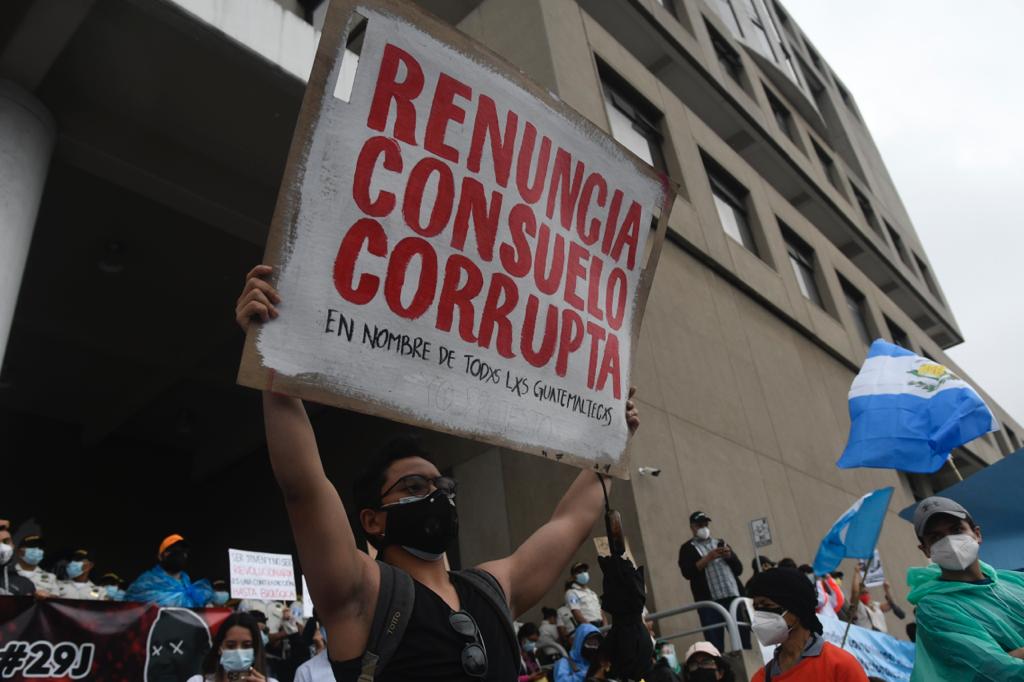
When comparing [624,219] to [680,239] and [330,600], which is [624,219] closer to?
[330,600]

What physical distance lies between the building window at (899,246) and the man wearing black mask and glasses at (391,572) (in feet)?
116

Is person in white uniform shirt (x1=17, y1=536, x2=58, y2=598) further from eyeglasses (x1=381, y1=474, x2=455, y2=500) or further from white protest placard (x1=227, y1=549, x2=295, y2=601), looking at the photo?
eyeglasses (x1=381, y1=474, x2=455, y2=500)

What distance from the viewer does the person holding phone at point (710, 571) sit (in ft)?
25.6

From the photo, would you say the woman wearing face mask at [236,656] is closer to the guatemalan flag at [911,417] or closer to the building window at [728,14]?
the guatemalan flag at [911,417]

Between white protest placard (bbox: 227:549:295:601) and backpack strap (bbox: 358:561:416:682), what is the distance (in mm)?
6777

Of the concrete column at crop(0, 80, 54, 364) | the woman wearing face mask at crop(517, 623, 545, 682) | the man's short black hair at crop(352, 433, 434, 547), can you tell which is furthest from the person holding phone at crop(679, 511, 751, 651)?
the concrete column at crop(0, 80, 54, 364)

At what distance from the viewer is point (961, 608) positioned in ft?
11.7

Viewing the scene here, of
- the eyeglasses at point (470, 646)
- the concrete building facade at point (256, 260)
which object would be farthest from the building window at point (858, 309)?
the eyeglasses at point (470, 646)

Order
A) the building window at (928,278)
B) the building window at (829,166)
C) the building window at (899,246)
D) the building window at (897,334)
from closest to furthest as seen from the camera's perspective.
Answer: the building window at (897,334) → the building window at (829,166) → the building window at (899,246) → the building window at (928,278)

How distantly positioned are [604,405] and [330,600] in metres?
1.41

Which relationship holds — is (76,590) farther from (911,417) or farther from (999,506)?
(999,506)

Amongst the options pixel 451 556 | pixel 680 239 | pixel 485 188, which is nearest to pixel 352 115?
pixel 485 188

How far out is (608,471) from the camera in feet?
8.93

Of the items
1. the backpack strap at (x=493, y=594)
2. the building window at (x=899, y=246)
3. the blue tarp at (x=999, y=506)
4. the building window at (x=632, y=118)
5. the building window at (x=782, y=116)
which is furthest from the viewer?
the building window at (x=899, y=246)
